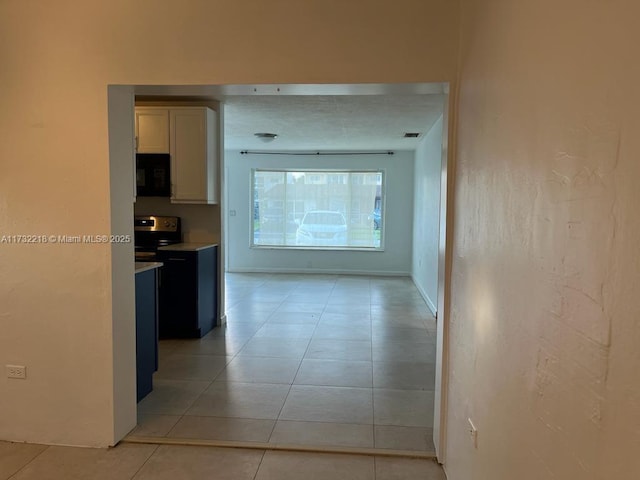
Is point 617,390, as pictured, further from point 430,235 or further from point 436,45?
point 430,235

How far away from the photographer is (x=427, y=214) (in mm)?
6855

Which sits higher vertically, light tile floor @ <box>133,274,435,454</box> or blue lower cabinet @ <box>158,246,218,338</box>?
blue lower cabinet @ <box>158,246,218,338</box>

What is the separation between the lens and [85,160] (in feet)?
8.02

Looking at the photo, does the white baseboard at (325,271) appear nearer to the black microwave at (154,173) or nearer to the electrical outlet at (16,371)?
the black microwave at (154,173)

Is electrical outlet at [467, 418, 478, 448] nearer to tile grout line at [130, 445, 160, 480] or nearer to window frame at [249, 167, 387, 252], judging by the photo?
tile grout line at [130, 445, 160, 480]

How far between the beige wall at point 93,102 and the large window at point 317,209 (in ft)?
22.8

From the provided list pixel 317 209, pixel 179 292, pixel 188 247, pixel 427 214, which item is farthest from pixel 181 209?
pixel 317 209

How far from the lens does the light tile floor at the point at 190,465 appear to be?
2.31m

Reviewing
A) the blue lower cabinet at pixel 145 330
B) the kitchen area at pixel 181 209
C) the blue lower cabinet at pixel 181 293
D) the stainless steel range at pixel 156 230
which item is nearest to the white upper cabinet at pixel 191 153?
the kitchen area at pixel 181 209

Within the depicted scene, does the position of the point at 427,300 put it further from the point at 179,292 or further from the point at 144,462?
the point at 144,462

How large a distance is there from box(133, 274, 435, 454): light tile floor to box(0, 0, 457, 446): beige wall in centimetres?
59

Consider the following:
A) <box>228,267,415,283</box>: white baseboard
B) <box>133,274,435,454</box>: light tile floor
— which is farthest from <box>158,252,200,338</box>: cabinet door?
<box>228,267,415,283</box>: white baseboard

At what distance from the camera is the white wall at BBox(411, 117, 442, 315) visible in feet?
19.5

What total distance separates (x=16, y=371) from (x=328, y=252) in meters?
7.14
